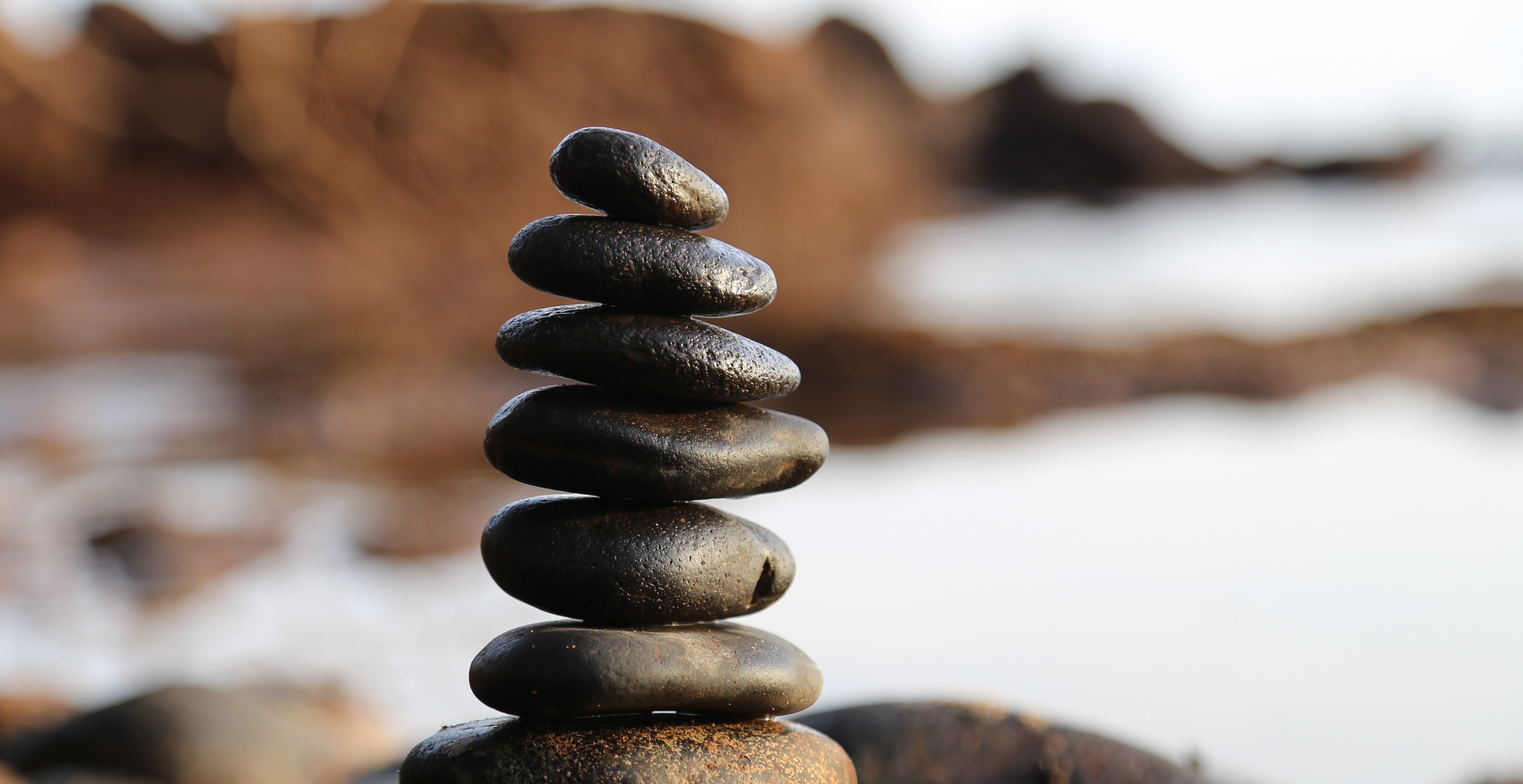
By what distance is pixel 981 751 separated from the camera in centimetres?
293

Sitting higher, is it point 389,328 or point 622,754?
point 389,328

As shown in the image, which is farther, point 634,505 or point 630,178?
point 634,505

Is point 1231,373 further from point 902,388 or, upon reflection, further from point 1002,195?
point 1002,195

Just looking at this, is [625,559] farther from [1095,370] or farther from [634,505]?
[1095,370]

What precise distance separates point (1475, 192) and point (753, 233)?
1899 cm

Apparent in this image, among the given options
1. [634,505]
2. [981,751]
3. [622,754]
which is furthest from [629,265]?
[981,751]

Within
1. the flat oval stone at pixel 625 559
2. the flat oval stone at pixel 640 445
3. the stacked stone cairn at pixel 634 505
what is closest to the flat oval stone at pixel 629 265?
the stacked stone cairn at pixel 634 505

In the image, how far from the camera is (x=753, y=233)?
21375mm

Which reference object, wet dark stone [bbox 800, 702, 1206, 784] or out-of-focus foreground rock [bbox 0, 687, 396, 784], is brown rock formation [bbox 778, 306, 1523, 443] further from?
wet dark stone [bbox 800, 702, 1206, 784]

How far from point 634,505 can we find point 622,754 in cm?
48

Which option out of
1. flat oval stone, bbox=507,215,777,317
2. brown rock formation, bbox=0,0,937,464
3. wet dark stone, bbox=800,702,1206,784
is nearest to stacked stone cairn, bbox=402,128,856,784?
flat oval stone, bbox=507,215,777,317

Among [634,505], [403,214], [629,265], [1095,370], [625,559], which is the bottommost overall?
[625,559]

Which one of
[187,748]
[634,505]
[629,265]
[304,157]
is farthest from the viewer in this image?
[304,157]

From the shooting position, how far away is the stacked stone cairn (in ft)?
7.31
